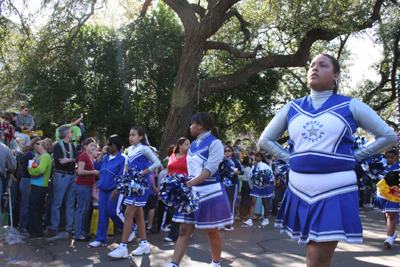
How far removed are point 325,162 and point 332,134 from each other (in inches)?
8.3

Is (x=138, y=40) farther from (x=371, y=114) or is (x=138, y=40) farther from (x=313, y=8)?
(x=371, y=114)

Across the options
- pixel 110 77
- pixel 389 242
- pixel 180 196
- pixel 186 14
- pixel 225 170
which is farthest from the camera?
pixel 110 77

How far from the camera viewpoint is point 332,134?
8.39 feet

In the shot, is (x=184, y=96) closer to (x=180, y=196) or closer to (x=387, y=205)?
(x=387, y=205)

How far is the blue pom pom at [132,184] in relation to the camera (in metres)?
5.19

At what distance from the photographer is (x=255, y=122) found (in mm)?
20812

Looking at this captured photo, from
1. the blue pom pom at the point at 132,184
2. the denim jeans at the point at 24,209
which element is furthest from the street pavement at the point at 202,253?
the blue pom pom at the point at 132,184

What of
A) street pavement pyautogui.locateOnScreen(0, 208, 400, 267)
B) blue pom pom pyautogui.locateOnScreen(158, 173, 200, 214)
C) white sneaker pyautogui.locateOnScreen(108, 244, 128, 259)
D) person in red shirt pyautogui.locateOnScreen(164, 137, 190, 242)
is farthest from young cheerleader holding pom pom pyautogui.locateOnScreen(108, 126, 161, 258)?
blue pom pom pyautogui.locateOnScreen(158, 173, 200, 214)

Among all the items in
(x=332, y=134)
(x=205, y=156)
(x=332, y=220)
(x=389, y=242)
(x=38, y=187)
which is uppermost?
(x=332, y=134)

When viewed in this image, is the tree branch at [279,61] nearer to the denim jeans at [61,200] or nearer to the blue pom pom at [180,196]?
the denim jeans at [61,200]

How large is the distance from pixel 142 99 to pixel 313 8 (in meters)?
8.17

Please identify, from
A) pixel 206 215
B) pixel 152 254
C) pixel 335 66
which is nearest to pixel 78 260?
pixel 152 254

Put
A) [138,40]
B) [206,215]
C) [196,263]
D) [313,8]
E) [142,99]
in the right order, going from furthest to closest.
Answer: [142,99], [138,40], [313,8], [196,263], [206,215]

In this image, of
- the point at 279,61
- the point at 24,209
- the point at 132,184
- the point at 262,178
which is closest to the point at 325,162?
the point at 132,184
